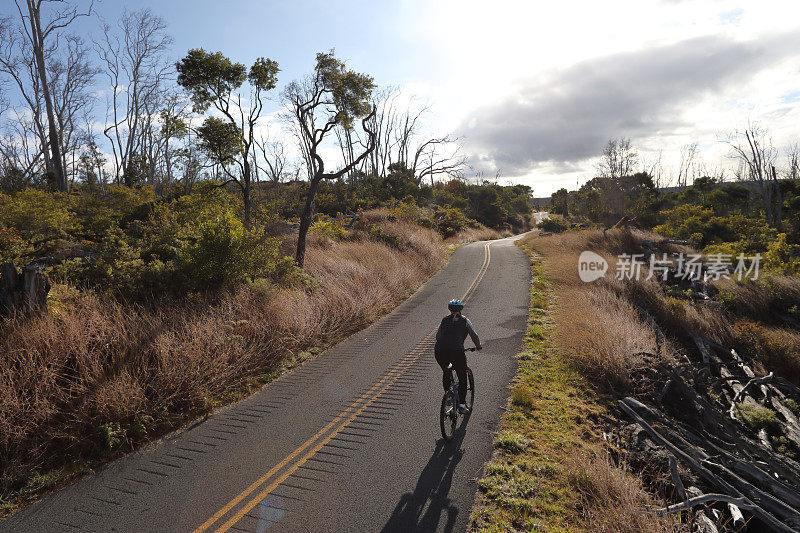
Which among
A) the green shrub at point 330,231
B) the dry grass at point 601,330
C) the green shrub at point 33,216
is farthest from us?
the green shrub at point 330,231

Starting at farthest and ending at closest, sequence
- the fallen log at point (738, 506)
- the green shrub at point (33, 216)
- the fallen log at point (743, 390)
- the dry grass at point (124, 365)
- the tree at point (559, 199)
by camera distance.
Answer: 1. the tree at point (559, 199)
2. the green shrub at point (33, 216)
3. the fallen log at point (743, 390)
4. the dry grass at point (124, 365)
5. the fallen log at point (738, 506)

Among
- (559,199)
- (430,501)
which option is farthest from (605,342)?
(559,199)

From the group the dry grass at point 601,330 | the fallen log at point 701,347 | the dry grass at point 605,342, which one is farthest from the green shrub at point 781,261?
the dry grass at point 605,342

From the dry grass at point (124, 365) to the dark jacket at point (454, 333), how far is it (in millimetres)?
4713

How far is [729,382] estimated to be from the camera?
10242 mm

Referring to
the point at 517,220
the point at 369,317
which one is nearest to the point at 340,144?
the point at 517,220

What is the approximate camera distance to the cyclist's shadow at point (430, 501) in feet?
13.9

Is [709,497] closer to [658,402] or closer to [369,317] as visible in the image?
[658,402]

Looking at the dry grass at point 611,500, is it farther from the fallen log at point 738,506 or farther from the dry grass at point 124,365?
the dry grass at point 124,365

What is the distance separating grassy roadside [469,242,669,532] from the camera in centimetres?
420

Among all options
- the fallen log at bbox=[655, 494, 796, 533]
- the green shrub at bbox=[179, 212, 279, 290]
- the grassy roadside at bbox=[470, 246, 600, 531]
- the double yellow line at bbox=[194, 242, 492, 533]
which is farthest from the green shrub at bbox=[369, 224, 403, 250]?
the fallen log at bbox=[655, 494, 796, 533]

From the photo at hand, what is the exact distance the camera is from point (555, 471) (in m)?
5.16

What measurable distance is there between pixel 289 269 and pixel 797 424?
48.9 ft

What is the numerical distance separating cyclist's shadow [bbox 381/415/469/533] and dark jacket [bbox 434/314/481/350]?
163cm
